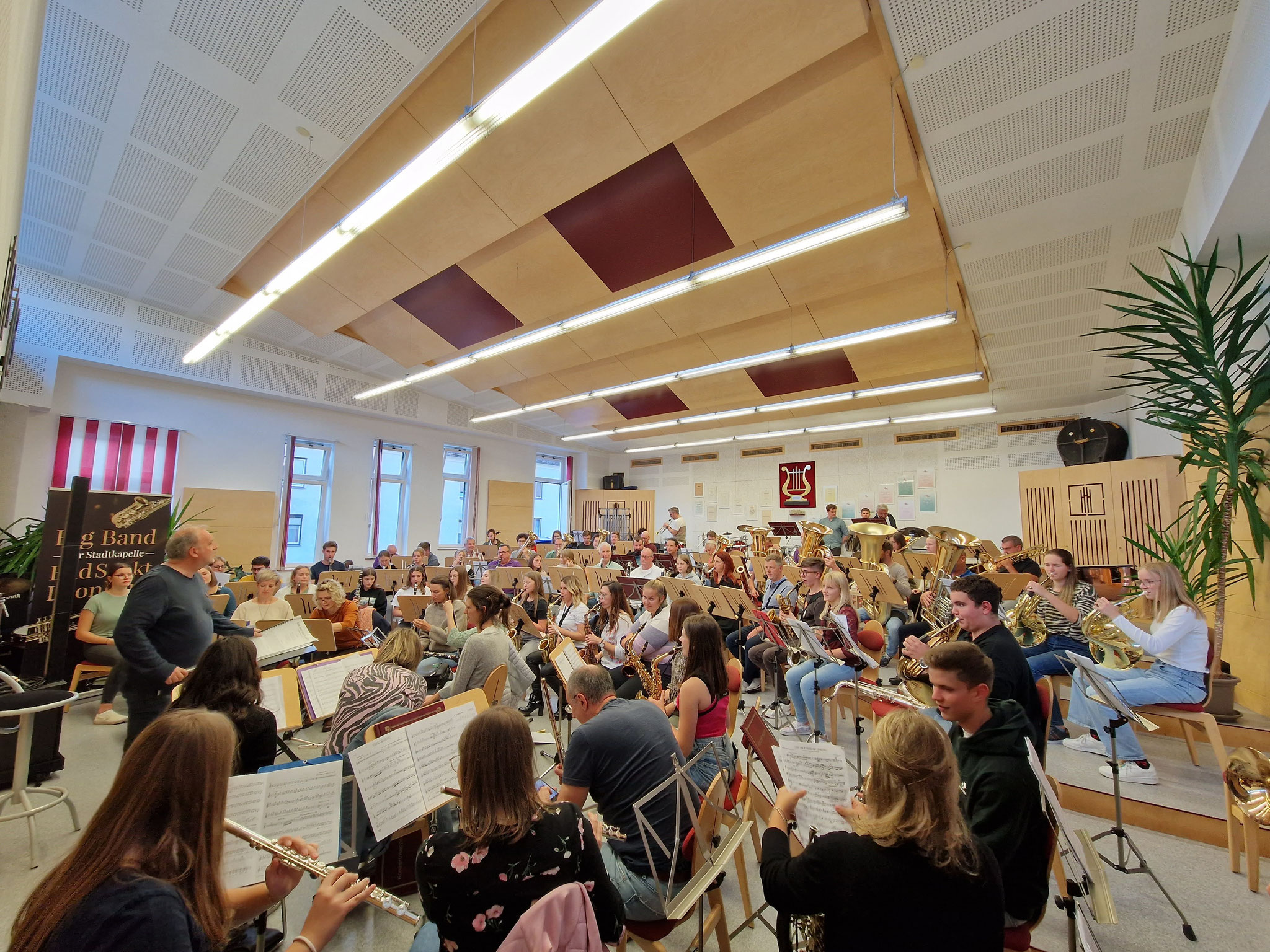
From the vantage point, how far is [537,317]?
25.5ft

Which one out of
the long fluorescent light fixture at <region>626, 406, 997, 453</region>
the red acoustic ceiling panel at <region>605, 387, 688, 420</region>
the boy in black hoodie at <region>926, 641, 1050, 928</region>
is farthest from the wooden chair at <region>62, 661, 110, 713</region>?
the long fluorescent light fixture at <region>626, 406, 997, 453</region>

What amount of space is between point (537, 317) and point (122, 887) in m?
7.46

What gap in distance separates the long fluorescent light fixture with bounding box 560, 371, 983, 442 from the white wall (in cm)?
405

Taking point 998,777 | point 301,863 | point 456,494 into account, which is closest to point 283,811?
point 301,863

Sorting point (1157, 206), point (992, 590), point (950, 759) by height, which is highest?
point (1157, 206)

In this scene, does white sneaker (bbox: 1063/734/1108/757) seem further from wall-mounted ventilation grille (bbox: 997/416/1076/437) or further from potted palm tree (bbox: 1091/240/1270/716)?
wall-mounted ventilation grille (bbox: 997/416/1076/437)

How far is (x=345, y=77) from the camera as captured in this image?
13.5ft

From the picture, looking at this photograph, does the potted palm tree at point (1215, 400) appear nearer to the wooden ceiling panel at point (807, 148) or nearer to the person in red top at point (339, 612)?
the wooden ceiling panel at point (807, 148)

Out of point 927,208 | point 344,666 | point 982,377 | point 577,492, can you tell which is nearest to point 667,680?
point 344,666

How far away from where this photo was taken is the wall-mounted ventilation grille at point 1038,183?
14.2ft

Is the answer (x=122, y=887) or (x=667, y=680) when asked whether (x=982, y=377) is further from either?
(x=122, y=887)

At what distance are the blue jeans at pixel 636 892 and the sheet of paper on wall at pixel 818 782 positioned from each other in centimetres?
56

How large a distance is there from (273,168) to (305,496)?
6.99 m

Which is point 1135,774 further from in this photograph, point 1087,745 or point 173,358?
point 173,358
